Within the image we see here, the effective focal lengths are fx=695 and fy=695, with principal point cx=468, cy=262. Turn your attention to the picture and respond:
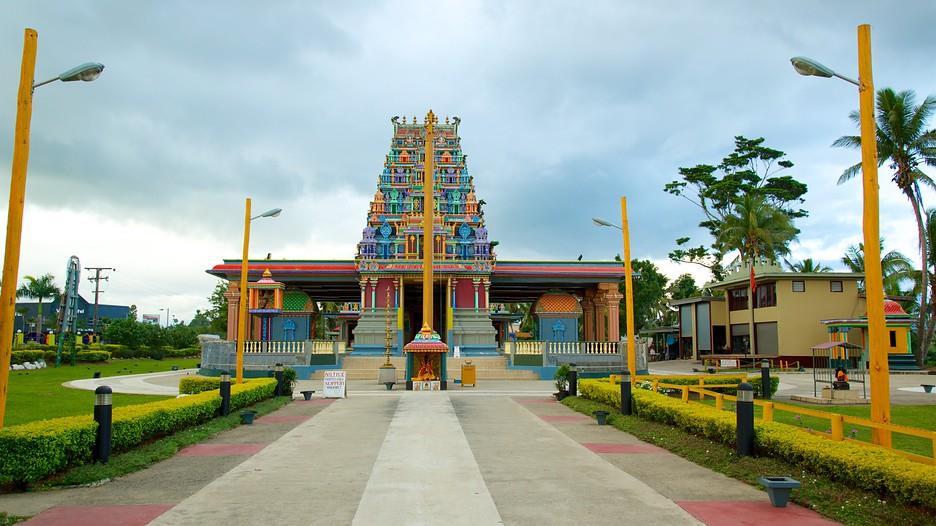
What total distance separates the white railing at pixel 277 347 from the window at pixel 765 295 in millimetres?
33320

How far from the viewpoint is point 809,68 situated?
35.5 feet

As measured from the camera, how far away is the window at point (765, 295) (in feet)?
164

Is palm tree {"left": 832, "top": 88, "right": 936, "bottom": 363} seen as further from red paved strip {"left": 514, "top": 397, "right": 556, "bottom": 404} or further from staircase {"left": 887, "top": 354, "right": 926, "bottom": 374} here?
red paved strip {"left": 514, "top": 397, "right": 556, "bottom": 404}

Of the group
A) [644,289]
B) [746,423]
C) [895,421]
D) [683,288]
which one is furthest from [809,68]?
[683,288]

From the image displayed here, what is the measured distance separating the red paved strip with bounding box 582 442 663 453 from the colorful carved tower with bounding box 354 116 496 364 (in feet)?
88.7

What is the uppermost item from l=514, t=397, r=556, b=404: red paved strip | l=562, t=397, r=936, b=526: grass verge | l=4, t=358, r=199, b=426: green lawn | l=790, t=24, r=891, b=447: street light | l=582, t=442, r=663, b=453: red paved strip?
l=790, t=24, r=891, b=447: street light

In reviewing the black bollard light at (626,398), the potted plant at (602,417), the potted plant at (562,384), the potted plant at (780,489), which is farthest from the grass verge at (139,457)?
the potted plant at (562,384)

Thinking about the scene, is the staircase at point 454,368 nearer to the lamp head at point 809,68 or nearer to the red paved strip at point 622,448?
the red paved strip at point 622,448

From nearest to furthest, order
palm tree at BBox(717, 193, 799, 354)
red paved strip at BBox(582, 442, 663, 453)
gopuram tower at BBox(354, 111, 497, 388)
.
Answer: red paved strip at BBox(582, 442, 663, 453)
gopuram tower at BBox(354, 111, 497, 388)
palm tree at BBox(717, 193, 799, 354)

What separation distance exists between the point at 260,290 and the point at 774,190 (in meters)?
46.9

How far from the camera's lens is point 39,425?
1032 centimetres

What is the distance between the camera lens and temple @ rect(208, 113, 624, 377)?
44219mm

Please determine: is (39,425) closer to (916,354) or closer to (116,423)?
(116,423)

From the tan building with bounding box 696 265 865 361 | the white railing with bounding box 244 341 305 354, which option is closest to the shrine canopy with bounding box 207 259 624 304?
the white railing with bounding box 244 341 305 354
